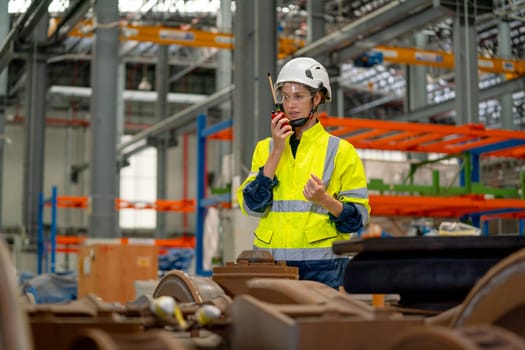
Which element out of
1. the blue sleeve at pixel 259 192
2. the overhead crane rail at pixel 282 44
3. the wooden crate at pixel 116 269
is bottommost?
the wooden crate at pixel 116 269

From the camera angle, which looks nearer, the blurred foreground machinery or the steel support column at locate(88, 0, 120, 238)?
the blurred foreground machinery

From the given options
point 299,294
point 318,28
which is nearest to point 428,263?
A: point 299,294

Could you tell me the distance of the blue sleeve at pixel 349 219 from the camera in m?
3.29

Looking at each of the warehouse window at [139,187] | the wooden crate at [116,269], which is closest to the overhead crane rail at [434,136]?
the wooden crate at [116,269]

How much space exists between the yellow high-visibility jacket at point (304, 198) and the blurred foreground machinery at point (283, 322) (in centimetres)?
125

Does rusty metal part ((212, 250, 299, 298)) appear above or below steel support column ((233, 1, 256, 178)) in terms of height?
below

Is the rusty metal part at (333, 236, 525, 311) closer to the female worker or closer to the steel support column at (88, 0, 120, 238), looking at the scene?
the female worker

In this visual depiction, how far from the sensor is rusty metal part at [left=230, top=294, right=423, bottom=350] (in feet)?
4.79

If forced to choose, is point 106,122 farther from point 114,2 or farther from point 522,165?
point 522,165

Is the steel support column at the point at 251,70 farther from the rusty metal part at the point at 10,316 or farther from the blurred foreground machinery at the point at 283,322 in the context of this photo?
the rusty metal part at the point at 10,316

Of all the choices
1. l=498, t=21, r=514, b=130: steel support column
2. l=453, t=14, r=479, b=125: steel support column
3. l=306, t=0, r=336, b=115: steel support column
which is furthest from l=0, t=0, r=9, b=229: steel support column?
l=498, t=21, r=514, b=130: steel support column

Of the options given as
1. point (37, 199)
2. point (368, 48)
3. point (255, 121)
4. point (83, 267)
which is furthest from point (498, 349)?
point (37, 199)

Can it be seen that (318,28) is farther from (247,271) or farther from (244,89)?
(247,271)

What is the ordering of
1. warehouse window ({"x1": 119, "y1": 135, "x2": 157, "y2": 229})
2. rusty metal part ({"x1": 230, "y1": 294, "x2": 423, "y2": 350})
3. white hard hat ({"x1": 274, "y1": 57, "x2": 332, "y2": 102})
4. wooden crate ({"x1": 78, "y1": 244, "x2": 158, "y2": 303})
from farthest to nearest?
warehouse window ({"x1": 119, "y1": 135, "x2": 157, "y2": 229})
wooden crate ({"x1": 78, "y1": 244, "x2": 158, "y2": 303})
white hard hat ({"x1": 274, "y1": 57, "x2": 332, "y2": 102})
rusty metal part ({"x1": 230, "y1": 294, "x2": 423, "y2": 350})
